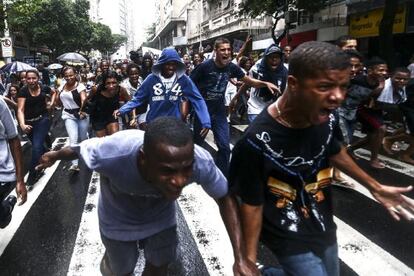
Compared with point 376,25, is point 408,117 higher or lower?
lower

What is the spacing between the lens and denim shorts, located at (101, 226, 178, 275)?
8.61 ft

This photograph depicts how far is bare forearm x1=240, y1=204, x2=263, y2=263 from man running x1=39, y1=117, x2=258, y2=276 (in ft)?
0.14

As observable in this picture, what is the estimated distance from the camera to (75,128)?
713cm

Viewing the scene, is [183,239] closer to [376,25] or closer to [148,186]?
[148,186]

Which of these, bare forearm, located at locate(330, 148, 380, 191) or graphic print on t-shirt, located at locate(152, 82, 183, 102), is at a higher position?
graphic print on t-shirt, located at locate(152, 82, 183, 102)

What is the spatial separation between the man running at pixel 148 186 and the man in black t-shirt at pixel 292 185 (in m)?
0.12

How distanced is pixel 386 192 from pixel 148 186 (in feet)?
3.83

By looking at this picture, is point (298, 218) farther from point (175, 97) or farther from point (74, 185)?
point (74, 185)

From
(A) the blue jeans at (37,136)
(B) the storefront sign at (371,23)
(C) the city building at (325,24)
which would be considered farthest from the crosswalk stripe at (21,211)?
(C) the city building at (325,24)

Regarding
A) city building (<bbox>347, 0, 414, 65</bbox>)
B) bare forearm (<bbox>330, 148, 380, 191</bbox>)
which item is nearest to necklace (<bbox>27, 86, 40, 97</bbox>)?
bare forearm (<bbox>330, 148, 380, 191</bbox>)

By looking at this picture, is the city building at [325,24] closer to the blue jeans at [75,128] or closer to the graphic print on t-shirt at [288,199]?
the blue jeans at [75,128]

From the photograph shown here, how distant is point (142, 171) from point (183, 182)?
326 mm

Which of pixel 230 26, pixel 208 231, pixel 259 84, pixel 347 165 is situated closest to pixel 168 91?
pixel 259 84

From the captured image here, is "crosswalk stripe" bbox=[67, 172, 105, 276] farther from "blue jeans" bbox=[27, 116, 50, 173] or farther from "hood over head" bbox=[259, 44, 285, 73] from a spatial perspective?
"hood over head" bbox=[259, 44, 285, 73]
